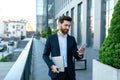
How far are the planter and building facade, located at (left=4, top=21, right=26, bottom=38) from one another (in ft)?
427

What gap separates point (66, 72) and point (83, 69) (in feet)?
22.0

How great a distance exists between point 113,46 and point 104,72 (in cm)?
57

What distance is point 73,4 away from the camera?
34719 millimetres

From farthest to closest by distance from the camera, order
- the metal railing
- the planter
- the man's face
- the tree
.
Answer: the tree
the planter
the man's face
the metal railing

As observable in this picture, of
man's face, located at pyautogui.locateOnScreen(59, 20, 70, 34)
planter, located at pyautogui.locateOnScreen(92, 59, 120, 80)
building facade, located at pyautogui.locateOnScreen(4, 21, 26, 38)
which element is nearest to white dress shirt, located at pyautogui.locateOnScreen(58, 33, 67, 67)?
man's face, located at pyautogui.locateOnScreen(59, 20, 70, 34)

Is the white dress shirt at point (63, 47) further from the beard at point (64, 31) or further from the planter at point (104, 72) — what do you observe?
the planter at point (104, 72)

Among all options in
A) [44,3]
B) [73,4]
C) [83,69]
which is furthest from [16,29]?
[83,69]

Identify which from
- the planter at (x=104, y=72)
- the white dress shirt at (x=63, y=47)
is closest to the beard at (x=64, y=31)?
the white dress shirt at (x=63, y=47)

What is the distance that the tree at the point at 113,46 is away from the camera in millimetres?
5382

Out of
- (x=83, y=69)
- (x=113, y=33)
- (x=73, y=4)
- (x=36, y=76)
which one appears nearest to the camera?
(x=113, y=33)

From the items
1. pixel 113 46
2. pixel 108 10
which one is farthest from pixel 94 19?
pixel 113 46

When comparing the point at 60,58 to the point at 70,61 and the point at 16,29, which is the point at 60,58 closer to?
the point at 70,61

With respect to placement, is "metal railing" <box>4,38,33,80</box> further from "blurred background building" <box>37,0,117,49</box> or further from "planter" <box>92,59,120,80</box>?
"blurred background building" <box>37,0,117,49</box>

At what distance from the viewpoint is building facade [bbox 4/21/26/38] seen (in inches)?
5374
